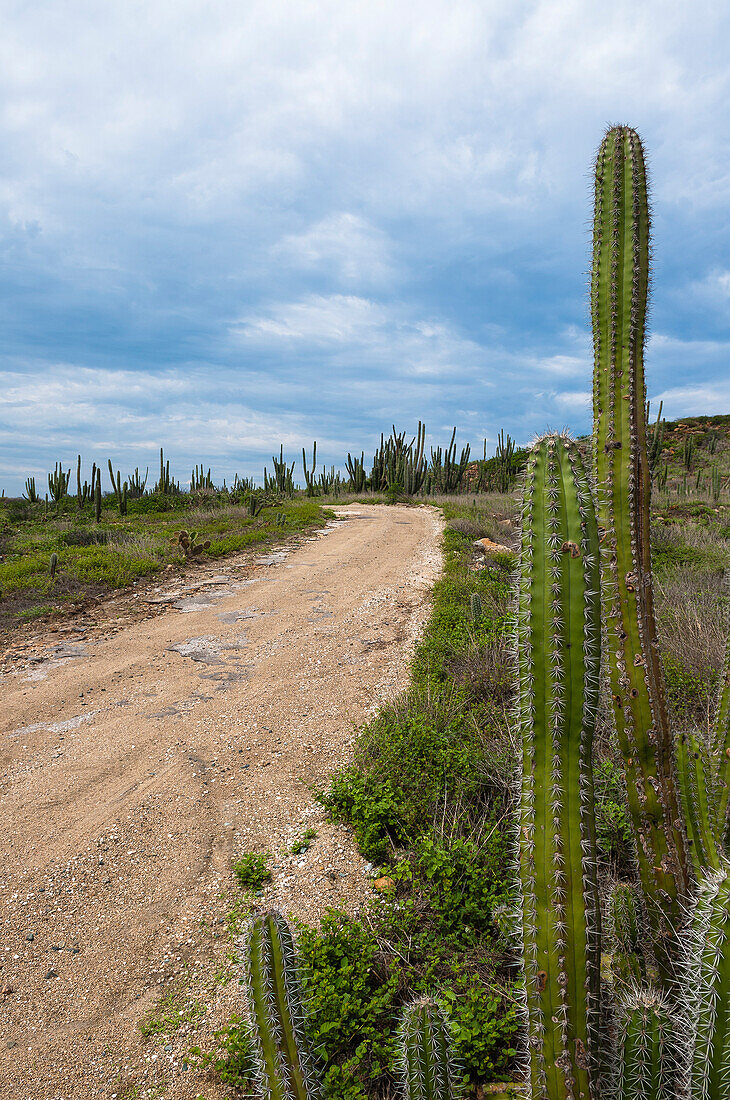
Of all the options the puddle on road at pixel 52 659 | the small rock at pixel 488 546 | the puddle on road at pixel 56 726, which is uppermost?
the small rock at pixel 488 546

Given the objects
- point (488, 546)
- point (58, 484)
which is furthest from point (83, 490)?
point (488, 546)

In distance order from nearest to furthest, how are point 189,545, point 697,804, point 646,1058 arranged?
point 646,1058
point 697,804
point 189,545

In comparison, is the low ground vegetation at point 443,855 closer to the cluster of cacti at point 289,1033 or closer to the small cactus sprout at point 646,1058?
the cluster of cacti at point 289,1033

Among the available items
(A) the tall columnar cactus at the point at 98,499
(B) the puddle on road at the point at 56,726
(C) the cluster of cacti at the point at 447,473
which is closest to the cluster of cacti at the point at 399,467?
(C) the cluster of cacti at the point at 447,473

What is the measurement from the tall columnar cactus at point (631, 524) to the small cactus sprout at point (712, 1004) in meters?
0.86

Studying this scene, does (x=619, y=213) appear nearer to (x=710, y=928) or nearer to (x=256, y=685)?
(x=710, y=928)

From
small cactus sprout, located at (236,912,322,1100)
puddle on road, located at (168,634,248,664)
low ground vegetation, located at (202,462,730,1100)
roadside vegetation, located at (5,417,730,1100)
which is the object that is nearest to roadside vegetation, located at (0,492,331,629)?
roadside vegetation, located at (5,417,730,1100)

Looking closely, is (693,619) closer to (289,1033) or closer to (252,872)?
(252,872)

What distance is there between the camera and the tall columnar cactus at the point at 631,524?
225 centimetres

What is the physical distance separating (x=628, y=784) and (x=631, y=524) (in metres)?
1.13

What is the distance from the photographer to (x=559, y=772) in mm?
1623

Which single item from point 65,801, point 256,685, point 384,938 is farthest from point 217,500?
point 384,938

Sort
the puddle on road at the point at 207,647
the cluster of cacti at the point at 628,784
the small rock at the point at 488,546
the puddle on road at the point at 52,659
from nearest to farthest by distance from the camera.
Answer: the cluster of cacti at the point at 628,784 → the puddle on road at the point at 52,659 → the puddle on road at the point at 207,647 → the small rock at the point at 488,546

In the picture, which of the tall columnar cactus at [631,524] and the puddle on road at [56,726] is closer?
the tall columnar cactus at [631,524]
